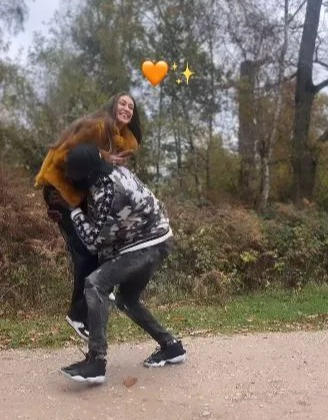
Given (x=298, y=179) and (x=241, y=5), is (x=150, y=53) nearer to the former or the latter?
(x=241, y=5)

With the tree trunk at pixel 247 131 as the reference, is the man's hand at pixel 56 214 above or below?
below

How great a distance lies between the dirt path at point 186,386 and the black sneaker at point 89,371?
0.09 metres

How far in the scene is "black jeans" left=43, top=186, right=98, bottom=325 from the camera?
471cm

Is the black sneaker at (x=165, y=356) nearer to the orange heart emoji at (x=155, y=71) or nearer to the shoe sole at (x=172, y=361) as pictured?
the shoe sole at (x=172, y=361)

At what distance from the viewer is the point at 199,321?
6973mm

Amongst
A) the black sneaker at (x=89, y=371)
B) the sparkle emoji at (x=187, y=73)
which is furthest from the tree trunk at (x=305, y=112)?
the black sneaker at (x=89, y=371)

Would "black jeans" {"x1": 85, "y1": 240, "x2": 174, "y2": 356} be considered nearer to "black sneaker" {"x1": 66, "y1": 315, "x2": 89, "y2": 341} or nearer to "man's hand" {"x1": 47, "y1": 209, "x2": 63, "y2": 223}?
"black sneaker" {"x1": 66, "y1": 315, "x2": 89, "y2": 341}

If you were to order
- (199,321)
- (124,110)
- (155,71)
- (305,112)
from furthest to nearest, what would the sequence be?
1. (305,112)
2. (155,71)
3. (199,321)
4. (124,110)

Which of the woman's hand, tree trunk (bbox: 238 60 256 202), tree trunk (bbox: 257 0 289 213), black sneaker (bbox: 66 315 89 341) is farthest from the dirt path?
tree trunk (bbox: 238 60 256 202)

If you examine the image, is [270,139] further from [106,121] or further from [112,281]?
[112,281]

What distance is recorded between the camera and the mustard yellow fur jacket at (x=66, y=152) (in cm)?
449

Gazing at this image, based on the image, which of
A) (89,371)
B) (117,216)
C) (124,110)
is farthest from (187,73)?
(89,371)

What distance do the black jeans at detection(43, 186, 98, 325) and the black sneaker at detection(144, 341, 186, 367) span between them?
1.82 feet

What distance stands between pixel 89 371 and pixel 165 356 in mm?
Result: 739
